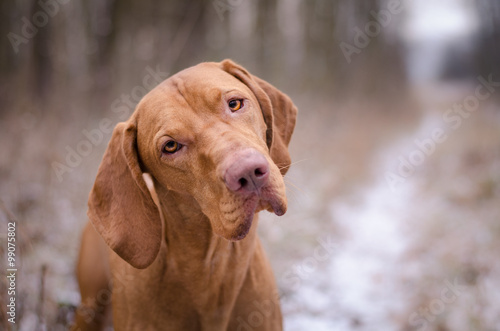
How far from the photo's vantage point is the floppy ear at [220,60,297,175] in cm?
267

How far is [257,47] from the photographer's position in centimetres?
1460

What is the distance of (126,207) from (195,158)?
1.95 ft

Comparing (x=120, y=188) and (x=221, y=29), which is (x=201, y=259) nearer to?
(x=120, y=188)

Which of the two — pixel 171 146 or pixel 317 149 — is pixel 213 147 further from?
pixel 317 149

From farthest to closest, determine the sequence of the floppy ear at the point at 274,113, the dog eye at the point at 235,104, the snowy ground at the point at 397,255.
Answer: the snowy ground at the point at 397,255 < the floppy ear at the point at 274,113 < the dog eye at the point at 235,104

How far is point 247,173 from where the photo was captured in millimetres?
1887

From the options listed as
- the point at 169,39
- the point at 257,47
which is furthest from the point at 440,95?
the point at 169,39

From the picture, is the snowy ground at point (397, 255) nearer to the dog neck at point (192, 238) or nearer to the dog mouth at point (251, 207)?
the dog neck at point (192, 238)

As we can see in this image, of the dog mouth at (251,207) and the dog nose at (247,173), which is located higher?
the dog nose at (247,173)

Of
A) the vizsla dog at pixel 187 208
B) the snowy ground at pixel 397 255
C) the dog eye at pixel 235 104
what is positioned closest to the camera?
the vizsla dog at pixel 187 208

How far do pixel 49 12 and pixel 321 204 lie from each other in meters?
7.62

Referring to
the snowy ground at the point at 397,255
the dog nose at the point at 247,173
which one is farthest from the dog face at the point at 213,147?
the snowy ground at the point at 397,255

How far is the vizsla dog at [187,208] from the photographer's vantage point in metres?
2.25

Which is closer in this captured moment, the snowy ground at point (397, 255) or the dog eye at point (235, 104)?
the dog eye at point (235, 104)
